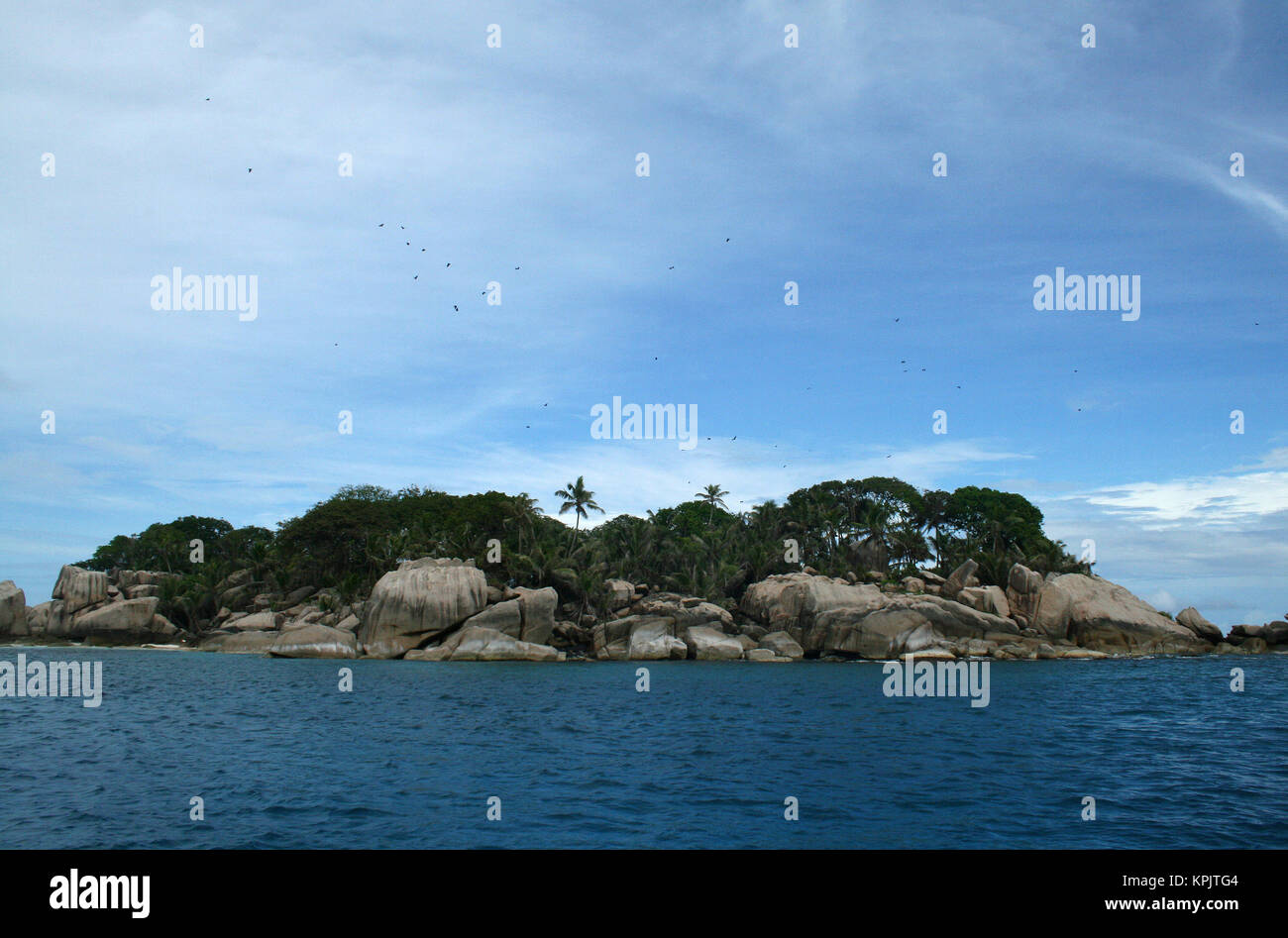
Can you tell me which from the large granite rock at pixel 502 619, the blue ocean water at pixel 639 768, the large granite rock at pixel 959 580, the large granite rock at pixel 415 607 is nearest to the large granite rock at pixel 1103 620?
the large granite rock at pixel 959 580

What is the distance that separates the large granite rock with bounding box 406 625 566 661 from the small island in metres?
0.13

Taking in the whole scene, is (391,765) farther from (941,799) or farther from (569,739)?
(941,799)

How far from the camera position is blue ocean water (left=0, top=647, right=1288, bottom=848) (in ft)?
46.9

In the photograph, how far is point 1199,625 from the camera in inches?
2667

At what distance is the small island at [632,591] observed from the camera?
58750mm

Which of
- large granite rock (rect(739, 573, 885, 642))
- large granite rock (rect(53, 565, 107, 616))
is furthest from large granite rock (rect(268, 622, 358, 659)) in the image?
large granite rock (rect(739, 573, 885, 642))

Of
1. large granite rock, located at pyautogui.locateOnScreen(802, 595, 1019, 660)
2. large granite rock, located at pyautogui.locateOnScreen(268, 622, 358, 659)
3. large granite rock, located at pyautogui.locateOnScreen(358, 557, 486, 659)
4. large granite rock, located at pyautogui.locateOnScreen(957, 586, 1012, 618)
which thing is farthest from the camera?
large granite rock, located at pyautogui.locateOnScreen(957, 586, 1012, 618)

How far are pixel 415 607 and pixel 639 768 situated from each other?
39.7 m

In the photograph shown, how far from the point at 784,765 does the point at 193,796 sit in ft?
42.1

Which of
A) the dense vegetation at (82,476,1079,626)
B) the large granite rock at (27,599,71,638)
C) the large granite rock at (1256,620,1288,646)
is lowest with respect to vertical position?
the large granite rock at (1256,620,1288,646)

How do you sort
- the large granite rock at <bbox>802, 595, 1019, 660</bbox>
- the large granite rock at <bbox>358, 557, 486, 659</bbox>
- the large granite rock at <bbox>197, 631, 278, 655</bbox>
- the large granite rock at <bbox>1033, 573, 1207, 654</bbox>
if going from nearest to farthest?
the large granite rock at <bbox>358, 557, 486, 659</bbox>, the large granite rock at <bbox>802, 595, 1019, 660</bbox>, the large granite rock at <bbox>1033, 573, 1207, 654</bbox>, the large granite rock at <bbox>197, 631, 278, 655</bbox>

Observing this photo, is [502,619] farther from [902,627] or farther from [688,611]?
[902,627]

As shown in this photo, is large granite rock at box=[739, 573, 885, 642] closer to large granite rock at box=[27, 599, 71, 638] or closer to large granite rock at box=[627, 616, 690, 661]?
large granite rock at box=[627, 616, 690, 661]

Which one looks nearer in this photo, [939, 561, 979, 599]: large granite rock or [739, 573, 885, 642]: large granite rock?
[739, 573, 885, 642]: large granite rock
